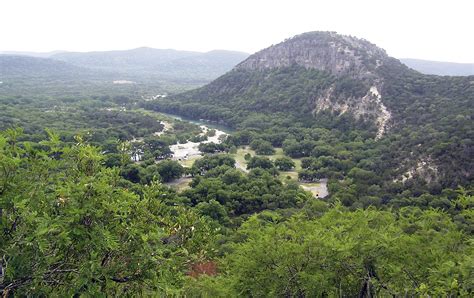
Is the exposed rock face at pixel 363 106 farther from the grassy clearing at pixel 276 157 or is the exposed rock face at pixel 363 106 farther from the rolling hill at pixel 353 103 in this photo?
the grassy clearing at pixel 276 157

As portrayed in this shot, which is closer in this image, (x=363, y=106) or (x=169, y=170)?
(x=169, y=170)

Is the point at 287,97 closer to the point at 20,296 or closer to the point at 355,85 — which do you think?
the point at 355,85

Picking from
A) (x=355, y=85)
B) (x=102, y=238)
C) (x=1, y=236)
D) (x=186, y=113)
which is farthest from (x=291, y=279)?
(x=186, y=113)

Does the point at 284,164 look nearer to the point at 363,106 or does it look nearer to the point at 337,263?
the point at 363,106

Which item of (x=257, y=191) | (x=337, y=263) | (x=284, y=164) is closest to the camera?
(x=337, y=263)

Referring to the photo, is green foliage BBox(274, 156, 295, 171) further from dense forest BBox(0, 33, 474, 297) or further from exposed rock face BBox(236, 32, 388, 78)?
exposed rock face BBox(236, 32, 388, 78)

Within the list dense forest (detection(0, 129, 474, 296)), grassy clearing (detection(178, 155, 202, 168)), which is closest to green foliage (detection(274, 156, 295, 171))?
grassy clearing (detection(178, 155, 202, 168))

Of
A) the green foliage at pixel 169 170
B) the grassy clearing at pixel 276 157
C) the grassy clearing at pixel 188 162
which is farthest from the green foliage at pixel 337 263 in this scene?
the grassy clearing at pixel 188 162

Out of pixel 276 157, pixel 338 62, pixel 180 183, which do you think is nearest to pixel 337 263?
pixel 180 183
